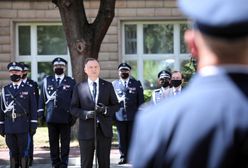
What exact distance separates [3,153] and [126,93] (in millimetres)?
3859

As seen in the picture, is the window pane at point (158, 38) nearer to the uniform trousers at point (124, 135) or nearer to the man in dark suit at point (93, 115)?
the uniform trousers at point (124, 135)

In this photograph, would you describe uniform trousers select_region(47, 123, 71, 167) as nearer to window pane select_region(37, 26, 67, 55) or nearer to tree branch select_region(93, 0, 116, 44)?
tree branch select_region(93, 0, 116, 44)

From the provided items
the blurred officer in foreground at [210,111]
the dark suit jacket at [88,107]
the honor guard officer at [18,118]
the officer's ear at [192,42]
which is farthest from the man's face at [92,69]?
the blurred officer in foreground at [210,111]

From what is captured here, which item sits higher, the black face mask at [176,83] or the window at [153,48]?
the window at [153,48]

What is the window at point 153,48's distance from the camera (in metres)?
25.3

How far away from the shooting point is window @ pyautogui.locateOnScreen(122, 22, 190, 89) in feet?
82.9

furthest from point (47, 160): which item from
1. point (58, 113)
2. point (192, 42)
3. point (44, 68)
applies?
point (44, 68)

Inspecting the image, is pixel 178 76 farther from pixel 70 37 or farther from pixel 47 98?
pixel 70 37

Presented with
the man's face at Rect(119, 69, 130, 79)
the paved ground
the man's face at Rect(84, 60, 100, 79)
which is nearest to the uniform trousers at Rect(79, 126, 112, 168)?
the man's face at Rect(84, 60, 100, 79)

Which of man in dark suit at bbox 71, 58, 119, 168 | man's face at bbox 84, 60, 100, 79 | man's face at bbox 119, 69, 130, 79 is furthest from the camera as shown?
man's face at bbox 119, 69, 130, 79

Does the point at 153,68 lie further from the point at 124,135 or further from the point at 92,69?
the point at 92,69

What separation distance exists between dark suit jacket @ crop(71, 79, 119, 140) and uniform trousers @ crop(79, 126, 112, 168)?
0.22 ft

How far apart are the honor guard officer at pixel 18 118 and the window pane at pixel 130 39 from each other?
47.6ft

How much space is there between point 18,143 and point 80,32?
5.58m
